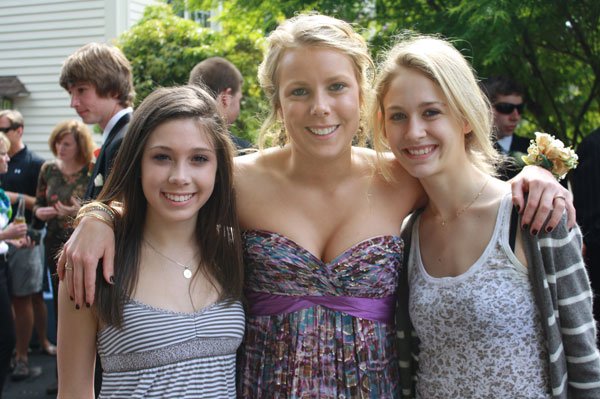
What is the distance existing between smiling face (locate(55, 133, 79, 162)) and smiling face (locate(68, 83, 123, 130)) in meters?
1.52

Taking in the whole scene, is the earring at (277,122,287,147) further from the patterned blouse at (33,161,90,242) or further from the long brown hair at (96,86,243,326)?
the patterned blouse at (33,161,90,242)

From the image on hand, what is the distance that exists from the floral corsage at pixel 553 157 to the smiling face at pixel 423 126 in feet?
1.00

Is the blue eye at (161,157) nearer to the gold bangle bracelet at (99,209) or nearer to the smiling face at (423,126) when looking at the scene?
the gold bangle bracelet at (99,209)

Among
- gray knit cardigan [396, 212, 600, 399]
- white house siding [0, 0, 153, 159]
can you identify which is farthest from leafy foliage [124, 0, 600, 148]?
white house siding [0, 0, 153, 159]

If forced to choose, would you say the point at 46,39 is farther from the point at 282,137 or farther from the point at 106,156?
the point at 282,137

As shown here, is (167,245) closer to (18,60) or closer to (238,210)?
(238,210)

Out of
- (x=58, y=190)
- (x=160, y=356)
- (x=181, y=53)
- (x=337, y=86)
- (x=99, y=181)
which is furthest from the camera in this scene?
(x=181, y=53)

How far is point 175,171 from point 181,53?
5947 millimetres

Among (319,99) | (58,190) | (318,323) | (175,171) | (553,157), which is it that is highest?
(319,99)

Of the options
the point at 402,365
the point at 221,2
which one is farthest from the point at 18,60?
the point at 402,365

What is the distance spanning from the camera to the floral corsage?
217 cm

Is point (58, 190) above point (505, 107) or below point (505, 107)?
below

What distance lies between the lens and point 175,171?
2.06 metres

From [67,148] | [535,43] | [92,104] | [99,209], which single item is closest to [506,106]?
[535,43]
